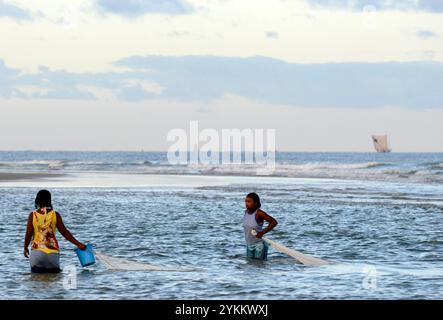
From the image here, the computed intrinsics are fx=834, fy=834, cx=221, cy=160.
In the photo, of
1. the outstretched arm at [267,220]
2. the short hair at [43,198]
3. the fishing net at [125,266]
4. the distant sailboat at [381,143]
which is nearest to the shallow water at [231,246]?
the fishing net at [125,266]

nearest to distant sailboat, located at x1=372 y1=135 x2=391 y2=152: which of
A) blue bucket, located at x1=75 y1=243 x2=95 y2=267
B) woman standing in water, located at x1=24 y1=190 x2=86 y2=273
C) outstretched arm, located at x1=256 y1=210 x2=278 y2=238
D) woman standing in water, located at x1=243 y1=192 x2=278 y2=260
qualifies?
woman standing in water, located at x1=243 y1=192 x2=278 y2=260

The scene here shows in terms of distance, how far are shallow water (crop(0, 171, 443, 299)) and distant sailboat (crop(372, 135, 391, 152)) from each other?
540 feet

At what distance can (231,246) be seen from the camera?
17.6m

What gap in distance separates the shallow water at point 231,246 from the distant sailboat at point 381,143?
16466 cm

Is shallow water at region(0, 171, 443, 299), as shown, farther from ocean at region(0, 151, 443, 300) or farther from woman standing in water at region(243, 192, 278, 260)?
woman standing in water at region(243, 192, 278, 260)

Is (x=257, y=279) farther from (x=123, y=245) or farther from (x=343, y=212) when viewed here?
(x=343, y=212)

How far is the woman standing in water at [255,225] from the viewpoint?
14930 mm

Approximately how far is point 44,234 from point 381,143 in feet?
618

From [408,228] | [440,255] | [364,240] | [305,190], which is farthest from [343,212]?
[305,190]

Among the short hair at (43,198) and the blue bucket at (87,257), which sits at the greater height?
the short hair at (43,198)

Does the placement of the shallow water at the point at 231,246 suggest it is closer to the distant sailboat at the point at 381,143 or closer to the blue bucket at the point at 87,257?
the blue bucket at the point at 87,257

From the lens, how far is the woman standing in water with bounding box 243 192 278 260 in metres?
14.9

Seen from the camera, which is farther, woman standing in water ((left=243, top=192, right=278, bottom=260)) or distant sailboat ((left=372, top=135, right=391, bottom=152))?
distant sailboat ((left=372, top=135, right=391, bottom=152))

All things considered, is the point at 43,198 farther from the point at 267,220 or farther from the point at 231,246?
the point at 231,246
